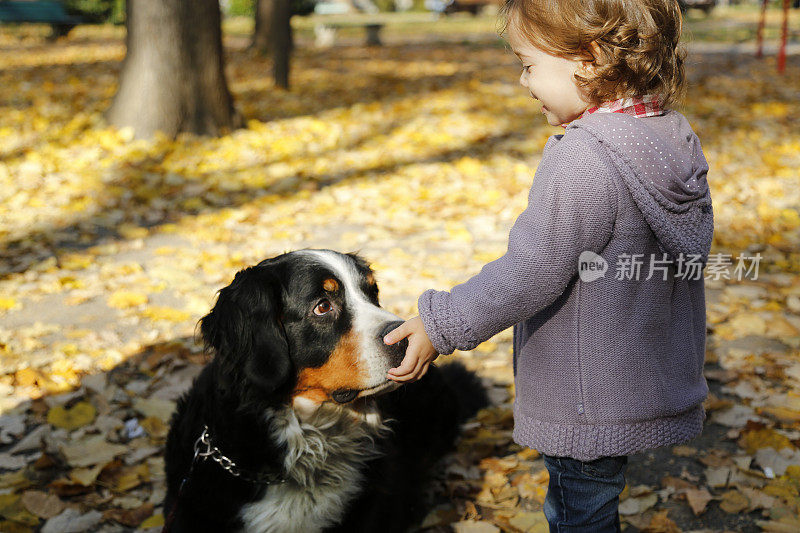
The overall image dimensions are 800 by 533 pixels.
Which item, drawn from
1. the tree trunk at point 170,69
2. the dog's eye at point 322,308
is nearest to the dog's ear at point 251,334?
the dog's eye at point 322,308

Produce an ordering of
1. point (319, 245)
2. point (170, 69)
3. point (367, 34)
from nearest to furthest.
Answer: point (319, 245)
point (170, 69)
point (367, 34)

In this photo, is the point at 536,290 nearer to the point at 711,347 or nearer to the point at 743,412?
the point at 743,412

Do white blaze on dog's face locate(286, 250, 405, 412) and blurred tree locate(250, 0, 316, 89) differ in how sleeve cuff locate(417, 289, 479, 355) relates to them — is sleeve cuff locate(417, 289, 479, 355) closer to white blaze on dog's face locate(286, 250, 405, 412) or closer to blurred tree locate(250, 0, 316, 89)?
white blaze on dog's face locate(286, 250, 405, 412)

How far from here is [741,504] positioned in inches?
120

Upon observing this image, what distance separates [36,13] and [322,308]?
20.4 metres

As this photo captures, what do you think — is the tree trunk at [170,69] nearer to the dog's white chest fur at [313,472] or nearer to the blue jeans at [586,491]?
the dog's white chest fur at [313,472]

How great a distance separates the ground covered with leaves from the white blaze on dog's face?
99cm

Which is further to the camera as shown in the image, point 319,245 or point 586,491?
point 319,245

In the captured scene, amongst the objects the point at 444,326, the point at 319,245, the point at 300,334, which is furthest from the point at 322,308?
the point at 319,245

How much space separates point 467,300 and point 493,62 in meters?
12.9

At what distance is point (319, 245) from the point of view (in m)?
5.88

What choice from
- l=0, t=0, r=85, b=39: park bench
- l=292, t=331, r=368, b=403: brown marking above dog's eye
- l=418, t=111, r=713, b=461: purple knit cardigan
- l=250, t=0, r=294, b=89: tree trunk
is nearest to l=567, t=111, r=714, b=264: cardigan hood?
l=418, t=111, r=713, b=461: purple knit cardigan

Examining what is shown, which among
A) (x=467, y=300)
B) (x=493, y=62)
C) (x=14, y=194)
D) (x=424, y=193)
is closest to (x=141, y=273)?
(x=14, y=194)

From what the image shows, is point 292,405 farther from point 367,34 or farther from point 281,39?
point 367,34
